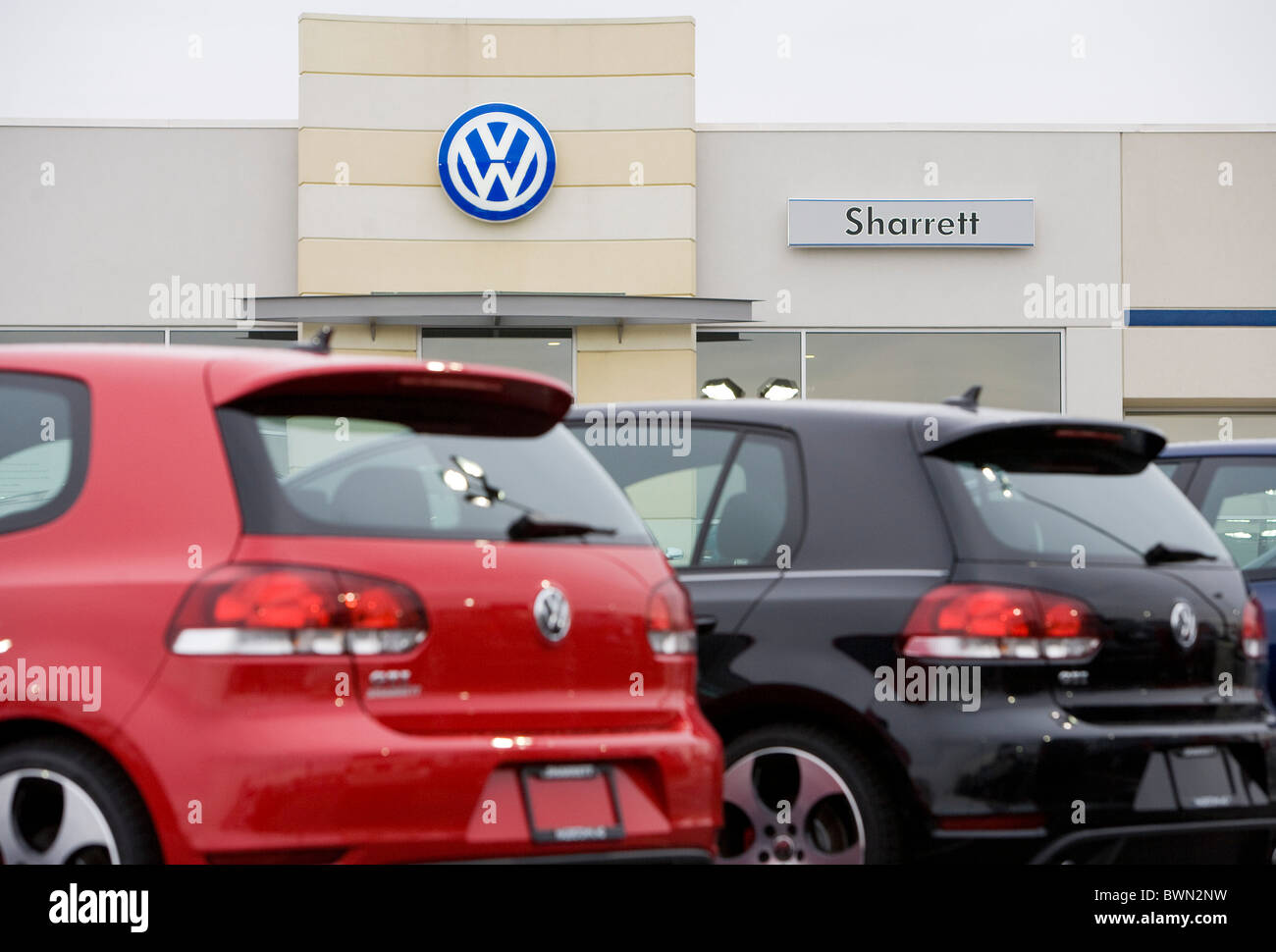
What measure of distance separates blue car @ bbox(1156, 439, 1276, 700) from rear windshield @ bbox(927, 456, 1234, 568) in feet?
5.91

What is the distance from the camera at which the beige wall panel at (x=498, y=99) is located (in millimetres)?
19406

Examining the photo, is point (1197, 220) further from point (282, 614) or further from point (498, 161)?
point (282, 614)

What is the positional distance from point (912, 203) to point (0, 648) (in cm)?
1715

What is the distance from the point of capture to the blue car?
7.07 meters

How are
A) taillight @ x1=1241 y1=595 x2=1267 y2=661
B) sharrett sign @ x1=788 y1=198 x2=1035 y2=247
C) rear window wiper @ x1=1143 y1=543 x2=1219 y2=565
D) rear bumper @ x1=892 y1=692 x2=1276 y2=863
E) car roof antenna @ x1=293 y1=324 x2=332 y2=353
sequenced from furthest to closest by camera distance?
sharrett sign @ x1=788 y1=198 x2=1035 y2=247 → taillight @ x1=1241 y1=595 x2=1267 y2=661 → rear window wiper @ x1=1143 y1=543 x2=1219 y2=565 → rear bumper @ x1=892 y1=692 x2=1276 y2=863 → car roof antenna @ x1=293 y1=324 x2=332 y2=353

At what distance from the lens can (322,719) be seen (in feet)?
11.9

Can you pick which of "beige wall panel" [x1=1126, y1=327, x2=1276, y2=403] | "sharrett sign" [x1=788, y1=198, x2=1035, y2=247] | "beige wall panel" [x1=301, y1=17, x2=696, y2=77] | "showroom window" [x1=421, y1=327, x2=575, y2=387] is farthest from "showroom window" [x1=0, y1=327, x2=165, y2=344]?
"beige wall panel" [x1=1126, y1=327, x2=1276, y2=403]

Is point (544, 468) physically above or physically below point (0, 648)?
above

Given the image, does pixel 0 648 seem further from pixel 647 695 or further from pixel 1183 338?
pixel 1183 338

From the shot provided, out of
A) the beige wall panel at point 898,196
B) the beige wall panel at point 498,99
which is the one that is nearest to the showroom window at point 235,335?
the beige wall panel at point 498,99

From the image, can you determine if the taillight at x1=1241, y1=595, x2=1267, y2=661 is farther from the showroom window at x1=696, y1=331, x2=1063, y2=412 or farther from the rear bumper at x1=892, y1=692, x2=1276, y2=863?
the showroom window at x1=696, y1=331, x2=1063, y2=412

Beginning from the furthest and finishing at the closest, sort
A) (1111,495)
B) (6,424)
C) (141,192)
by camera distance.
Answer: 1. (141,192)
2. (1111,495)
3. (6,424)

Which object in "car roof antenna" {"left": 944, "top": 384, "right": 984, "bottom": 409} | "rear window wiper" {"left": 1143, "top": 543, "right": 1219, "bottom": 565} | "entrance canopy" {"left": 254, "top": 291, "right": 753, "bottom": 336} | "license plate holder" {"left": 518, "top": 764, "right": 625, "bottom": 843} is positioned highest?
"entrance canopy" {"left": 254, "top": 291, "right": 753, "bottom": 336}
